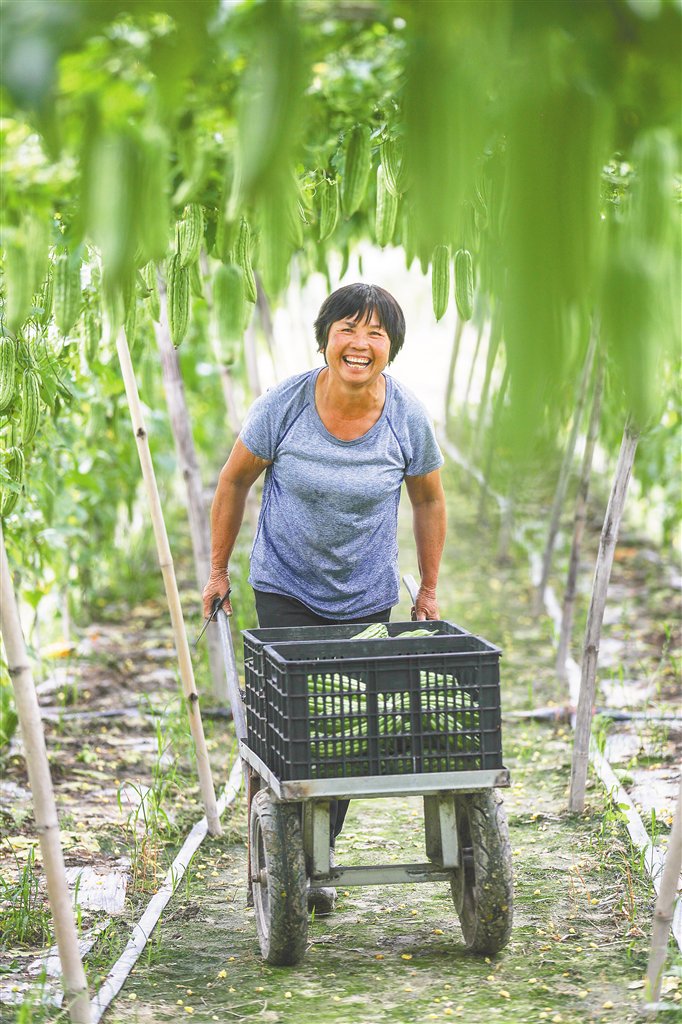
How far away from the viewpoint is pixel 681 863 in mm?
2062

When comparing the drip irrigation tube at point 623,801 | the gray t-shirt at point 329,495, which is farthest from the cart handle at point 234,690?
the drip irrigation tube at point 623,801

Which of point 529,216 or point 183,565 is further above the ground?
point 529,216

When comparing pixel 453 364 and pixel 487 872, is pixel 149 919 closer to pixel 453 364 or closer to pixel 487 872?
pixel 487 872

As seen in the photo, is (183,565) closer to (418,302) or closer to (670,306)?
(418,302)

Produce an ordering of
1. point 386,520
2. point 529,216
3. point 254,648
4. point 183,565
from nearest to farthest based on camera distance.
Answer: point 529,216 < point 254,648 < point 386,520 < point 183,565

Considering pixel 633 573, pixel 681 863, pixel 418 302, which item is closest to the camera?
pixel 681 863

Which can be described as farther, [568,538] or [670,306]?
[568,538]

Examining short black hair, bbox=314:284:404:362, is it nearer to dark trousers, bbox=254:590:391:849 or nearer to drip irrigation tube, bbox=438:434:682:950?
dark trousers, bbox=254:590:391:849

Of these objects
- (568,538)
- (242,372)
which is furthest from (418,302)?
(568,538)

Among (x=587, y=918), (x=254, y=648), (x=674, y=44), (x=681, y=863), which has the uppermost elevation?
(x=674, y=44)

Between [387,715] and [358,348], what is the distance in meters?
0.86

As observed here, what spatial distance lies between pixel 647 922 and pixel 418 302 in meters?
9.13

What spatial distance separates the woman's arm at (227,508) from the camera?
2799 mm

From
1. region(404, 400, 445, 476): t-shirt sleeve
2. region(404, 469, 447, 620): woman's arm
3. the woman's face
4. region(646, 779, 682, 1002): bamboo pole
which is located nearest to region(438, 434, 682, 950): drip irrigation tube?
region(646, 779, 682, 1002): bamboo pole
